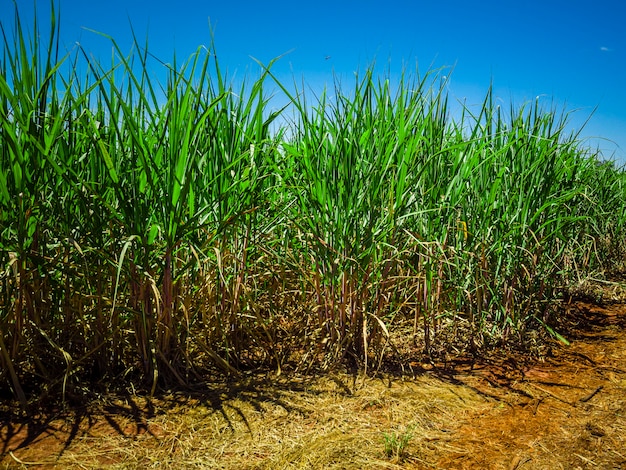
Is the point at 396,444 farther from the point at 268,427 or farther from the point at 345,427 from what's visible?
the point at 268,427

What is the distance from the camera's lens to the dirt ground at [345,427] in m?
1.51

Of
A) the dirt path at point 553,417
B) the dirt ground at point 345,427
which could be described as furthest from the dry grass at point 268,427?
the dirt path at point 553,417

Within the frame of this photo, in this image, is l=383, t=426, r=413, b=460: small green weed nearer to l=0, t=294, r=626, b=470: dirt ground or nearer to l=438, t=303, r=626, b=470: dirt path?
l=0, t=294, r=626, b=470: dirt ground

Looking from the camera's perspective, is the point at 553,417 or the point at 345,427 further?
the point at 553,417

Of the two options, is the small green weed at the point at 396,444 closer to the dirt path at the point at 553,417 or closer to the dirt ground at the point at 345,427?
the dirt ground at the point at 345,427

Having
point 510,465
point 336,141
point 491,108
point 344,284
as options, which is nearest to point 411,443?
point 510,465

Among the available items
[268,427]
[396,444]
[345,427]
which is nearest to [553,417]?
[396,444]

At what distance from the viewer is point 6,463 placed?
143cm

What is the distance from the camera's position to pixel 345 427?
5.52 feet

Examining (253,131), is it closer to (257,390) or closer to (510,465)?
(257,390)

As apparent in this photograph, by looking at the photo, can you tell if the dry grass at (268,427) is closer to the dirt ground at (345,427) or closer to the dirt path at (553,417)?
the dirt ground at (345,427)

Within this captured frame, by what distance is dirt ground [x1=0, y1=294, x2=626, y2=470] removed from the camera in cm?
151

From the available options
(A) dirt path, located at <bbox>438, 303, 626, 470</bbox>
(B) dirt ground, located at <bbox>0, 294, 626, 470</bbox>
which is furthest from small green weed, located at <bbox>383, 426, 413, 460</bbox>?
(A) dirt path, located at <bbox>438, 303, 626, 470</bbox>

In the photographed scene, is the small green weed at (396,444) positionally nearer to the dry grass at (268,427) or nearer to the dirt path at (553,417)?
the dry grass at (268,427)
